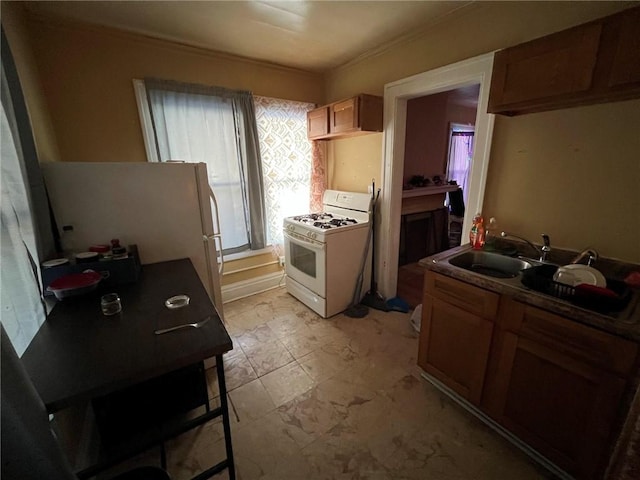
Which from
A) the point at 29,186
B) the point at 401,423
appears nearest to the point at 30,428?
the point at 29,186

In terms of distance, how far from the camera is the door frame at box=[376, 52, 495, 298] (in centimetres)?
187

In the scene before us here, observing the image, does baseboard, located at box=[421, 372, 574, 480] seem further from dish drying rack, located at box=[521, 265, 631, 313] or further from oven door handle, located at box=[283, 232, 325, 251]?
oven door handle, located at box=[283, 232, 325, 251]

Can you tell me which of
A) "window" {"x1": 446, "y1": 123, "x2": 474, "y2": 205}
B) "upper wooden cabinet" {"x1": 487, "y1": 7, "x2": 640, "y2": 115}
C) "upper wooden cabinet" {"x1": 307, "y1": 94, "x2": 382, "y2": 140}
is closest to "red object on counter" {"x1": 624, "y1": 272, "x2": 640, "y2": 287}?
"upper wooden cabinet" {"x1": 487, "y1": 7, "x2": 640, "y2": 115}

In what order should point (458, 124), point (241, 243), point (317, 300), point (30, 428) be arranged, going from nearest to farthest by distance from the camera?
point (30, 428)
point (317, 300)
point (241, 243)
point (458, 124)

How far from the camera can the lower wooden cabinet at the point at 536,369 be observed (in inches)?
42.2

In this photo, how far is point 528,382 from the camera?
4.29 ft

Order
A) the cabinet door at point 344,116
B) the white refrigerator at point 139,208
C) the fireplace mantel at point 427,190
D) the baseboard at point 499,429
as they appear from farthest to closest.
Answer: the fireplace mantel at point 427,190, the cabinet door at point 344,116, the white refrigerator at point 139,208, the baseboard at point 499,429

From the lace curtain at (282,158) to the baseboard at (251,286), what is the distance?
42 centimetres

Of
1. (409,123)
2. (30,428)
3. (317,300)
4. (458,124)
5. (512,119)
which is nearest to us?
(30,428)

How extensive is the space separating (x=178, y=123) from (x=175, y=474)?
8.45 ft

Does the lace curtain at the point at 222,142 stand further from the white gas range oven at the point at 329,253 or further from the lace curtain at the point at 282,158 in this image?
the white gas range oven at the point at 329,253

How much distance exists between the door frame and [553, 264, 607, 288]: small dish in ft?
2.46

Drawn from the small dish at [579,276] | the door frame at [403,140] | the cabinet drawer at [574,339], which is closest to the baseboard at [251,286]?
the door frame at [403,140]

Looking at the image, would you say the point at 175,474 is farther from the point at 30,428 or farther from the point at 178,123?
the point at 178,123
